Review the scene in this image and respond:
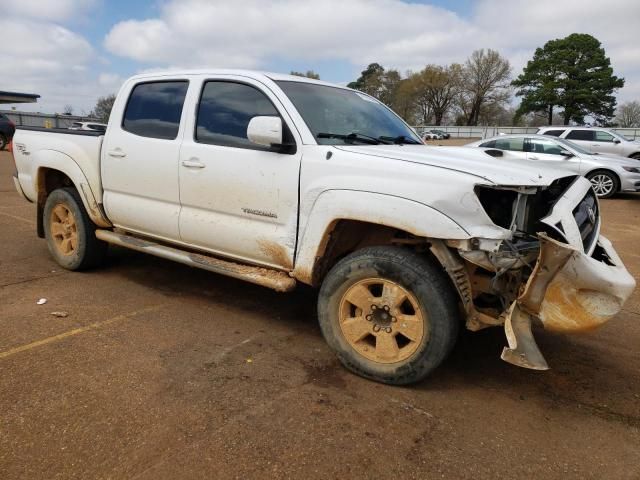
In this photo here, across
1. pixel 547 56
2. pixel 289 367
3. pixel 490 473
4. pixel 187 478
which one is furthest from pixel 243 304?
pixel 547 56

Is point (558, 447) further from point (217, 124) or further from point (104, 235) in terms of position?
point (104, 235)

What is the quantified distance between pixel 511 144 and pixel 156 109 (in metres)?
10.6

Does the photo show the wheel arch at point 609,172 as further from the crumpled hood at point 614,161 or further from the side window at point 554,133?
the side window at point 554,133

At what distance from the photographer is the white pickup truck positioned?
270 centimetres

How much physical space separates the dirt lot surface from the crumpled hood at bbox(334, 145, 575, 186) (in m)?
1.29

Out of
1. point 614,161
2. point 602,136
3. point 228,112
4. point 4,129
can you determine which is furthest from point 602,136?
point 4,129

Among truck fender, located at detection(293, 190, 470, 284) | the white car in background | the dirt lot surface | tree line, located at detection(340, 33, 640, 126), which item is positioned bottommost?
the dirt lot surface

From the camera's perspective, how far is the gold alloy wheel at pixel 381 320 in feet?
9.67

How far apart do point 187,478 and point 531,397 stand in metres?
2.02

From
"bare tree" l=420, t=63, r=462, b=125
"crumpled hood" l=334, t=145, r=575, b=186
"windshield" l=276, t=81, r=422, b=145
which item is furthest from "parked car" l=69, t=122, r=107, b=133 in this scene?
"bare tree" l=420, t=63, r=462, b=125


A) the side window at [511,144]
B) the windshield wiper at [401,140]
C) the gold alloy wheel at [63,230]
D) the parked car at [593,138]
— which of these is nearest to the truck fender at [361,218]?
the windshield wiper at [401,140]

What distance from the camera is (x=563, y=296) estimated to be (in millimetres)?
2598

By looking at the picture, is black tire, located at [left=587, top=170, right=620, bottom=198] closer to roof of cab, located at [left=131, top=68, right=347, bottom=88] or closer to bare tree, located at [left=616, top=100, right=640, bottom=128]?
roof of cab, located at [left=131, top=68, right=347, bottom=88]

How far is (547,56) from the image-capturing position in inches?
2255
